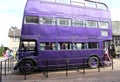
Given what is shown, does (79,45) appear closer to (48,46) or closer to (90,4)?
(48,46)

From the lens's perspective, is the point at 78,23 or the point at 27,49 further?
the point at 78,23

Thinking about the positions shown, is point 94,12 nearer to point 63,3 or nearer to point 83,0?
point 83,0

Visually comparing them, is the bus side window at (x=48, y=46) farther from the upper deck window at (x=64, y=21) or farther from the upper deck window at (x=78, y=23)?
the upper deck window at (x=78, y=23)

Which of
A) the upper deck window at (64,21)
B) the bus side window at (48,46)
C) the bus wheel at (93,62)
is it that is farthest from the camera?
the bus wheel at (93,62)

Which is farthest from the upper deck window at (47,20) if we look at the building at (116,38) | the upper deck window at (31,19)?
the building at (116,38)

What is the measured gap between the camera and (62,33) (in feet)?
61.9

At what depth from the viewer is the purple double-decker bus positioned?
17.8 metres

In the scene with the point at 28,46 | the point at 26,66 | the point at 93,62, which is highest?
the point at 28,46

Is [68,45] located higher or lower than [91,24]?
lower

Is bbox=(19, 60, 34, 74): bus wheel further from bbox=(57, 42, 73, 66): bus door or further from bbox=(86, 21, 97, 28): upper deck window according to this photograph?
bbox=(86, 21, 97, 28): upper deck window

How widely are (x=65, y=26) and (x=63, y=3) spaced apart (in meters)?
1.66

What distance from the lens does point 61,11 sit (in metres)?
19.1

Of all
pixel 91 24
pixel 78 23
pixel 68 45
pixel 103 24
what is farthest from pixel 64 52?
pixel 103 24

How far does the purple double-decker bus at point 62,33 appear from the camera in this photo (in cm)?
1783
